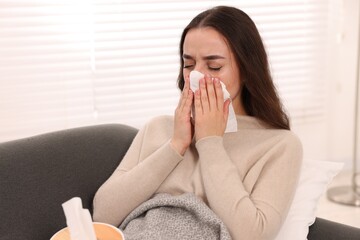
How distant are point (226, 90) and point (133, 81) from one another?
1.19 metres

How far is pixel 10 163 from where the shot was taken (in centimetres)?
149

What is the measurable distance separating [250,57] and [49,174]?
679 millimetres

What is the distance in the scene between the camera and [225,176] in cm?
134

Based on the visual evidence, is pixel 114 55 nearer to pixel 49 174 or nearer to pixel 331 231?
pixel 49 174

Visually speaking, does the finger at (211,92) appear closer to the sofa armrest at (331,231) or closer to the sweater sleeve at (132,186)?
the sweater sleeve at (132,186)

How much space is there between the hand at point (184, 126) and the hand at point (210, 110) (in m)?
0.04

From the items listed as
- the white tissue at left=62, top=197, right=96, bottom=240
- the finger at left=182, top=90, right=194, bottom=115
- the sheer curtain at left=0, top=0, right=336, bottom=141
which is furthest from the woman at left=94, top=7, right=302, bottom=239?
the sheer curtain at left=0, top=0, right=336, bottom=141

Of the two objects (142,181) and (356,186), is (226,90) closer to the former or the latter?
(142,181)

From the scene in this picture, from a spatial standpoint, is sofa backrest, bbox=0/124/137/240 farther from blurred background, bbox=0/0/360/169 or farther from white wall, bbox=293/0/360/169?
white wall, bbox=293/0/360/169

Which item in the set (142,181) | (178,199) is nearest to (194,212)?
(178,199)

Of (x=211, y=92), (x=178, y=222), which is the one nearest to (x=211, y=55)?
(x=211, y=92)

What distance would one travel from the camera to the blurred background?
2381 millimetres

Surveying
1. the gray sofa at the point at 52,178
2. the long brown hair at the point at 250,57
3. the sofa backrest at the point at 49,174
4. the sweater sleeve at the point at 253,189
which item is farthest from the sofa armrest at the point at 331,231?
the sofa backrest at the point at 49,174

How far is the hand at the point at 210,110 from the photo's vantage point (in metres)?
1.41
